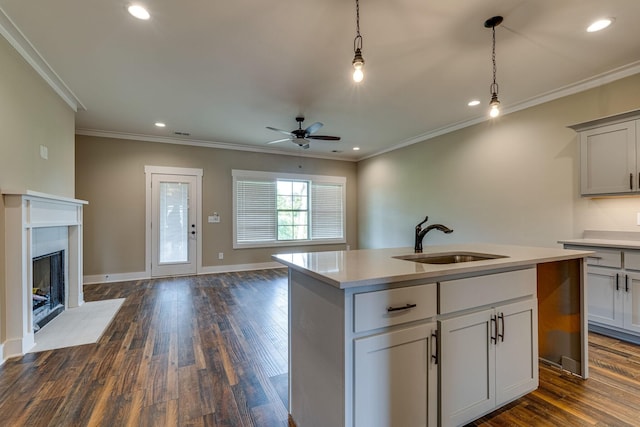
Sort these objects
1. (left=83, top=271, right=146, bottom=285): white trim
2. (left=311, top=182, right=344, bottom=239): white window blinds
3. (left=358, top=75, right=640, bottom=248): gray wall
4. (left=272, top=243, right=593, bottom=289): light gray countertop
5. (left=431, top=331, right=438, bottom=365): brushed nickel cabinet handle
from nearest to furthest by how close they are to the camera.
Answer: (left=272, top=243, right=593, bottom=289): light gray countertop, (left=431, top=331, right=438, bottom=365): brushed nickel cabinet handle, (left=358, top=75, right=640, bottom=248): gray wall, (left=83, top=271, right=146, bottom=285): white trim, (left=311, top=182, right=344, bottom=239): white window blinds

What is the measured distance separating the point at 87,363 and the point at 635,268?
16.1ft

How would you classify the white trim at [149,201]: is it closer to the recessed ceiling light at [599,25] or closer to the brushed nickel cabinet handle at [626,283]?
the recessed ceiling light at [599,25]

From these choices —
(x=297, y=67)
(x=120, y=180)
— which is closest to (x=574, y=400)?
(x=297, y=67)

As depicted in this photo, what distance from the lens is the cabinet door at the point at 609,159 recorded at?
2816 millimetres

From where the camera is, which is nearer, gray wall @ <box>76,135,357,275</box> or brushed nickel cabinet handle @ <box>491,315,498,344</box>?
brushed nickel cabinet handle @ <box>491,315,498,344</box>

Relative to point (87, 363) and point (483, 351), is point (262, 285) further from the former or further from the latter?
point (483, 351)

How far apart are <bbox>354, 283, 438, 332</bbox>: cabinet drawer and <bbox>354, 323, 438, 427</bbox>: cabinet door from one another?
6 centimetres

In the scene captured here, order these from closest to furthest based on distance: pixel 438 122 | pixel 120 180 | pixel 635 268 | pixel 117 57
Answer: pixel 635 268
pixel 117 57
pixel 438 122
pixel 120 180

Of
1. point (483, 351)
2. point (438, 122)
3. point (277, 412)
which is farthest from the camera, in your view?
point (438, 122)

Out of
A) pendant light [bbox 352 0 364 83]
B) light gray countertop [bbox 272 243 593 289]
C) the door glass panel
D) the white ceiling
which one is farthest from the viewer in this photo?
the door glass panel

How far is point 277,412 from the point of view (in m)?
1.81

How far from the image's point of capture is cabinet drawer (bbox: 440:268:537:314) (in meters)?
1.53

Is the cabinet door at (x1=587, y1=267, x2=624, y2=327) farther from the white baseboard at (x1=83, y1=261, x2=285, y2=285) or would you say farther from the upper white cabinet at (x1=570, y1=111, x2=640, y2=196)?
the white baseboard at (x1=83, y1=261, x2=285, y2=285)

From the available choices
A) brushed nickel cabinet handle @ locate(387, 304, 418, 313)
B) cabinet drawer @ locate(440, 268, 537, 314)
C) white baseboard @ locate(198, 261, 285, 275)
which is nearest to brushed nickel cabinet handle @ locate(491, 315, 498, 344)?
cabinet drawer @ locate(440, 268, 537, 314)
